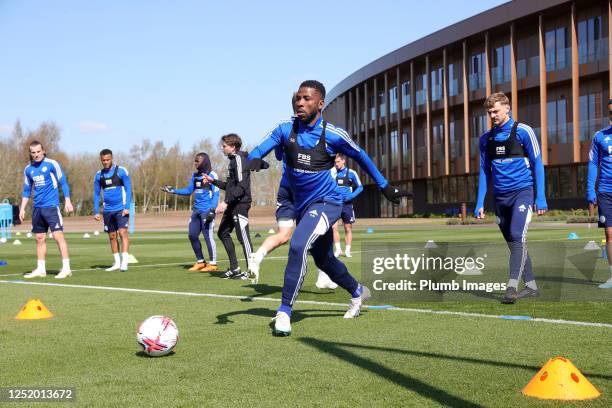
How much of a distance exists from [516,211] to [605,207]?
1.75m

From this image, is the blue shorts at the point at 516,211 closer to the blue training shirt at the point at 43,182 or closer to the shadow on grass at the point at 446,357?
the shadow on grass at the point at 446,357

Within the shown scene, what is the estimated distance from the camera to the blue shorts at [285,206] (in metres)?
8.07

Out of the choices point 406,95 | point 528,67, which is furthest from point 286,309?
point 406,95

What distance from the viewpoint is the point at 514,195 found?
8227 millimetres

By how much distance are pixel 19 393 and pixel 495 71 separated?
162ft

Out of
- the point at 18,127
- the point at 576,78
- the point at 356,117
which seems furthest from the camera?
the point at 18,127

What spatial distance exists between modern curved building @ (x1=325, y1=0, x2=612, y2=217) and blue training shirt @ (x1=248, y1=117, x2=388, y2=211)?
4042 centimetres

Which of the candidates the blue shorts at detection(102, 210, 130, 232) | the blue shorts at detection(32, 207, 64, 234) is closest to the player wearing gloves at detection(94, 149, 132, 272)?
the blue shorts at detection(102, 210, 130, 232)

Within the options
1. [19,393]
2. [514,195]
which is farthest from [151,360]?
[514,195]

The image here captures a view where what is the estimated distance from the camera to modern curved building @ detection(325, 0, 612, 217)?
145ft

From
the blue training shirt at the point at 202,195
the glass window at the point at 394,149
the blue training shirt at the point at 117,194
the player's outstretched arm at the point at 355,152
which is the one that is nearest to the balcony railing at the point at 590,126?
the glass window at the point at 394,149

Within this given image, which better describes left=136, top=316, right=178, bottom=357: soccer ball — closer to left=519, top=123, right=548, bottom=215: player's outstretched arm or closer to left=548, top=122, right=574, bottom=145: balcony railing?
left=519, top=123, right=548, bottom=215: player's outstretched arm

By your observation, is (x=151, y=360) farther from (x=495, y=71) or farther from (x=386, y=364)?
(x=495, y=71)

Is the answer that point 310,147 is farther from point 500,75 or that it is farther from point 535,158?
point 500,75
